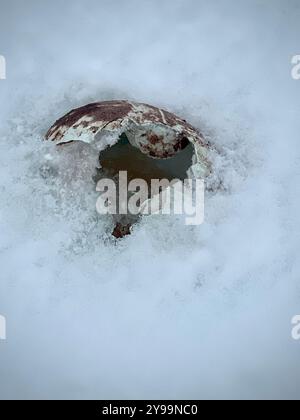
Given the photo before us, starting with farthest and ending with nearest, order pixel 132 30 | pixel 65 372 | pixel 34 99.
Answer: pixel 132 30 < pixel 34 99 < pixel 65 372

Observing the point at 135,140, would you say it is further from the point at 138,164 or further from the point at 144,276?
the point at 144,276

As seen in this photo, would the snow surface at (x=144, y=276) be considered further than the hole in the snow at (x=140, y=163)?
No

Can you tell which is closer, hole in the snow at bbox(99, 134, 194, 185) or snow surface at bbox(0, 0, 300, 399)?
snow surface at bbox(0, 0, 300, 399)

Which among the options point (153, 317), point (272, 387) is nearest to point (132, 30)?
point (153, 317)

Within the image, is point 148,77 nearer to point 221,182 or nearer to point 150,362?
point 221,182

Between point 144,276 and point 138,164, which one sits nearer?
point 144,276

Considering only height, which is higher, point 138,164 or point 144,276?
point 138,164

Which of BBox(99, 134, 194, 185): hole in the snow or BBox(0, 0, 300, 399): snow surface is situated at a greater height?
BBox(99, 134, 194, 185): hole in the snow

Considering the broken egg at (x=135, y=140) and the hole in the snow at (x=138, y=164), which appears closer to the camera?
the broken egg at (x=135, y=140)

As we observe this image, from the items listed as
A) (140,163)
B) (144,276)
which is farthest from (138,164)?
(144,276)

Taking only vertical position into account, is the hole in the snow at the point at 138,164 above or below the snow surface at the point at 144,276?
above

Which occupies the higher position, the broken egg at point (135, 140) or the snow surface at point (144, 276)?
the broken egg at point (135, 140)
